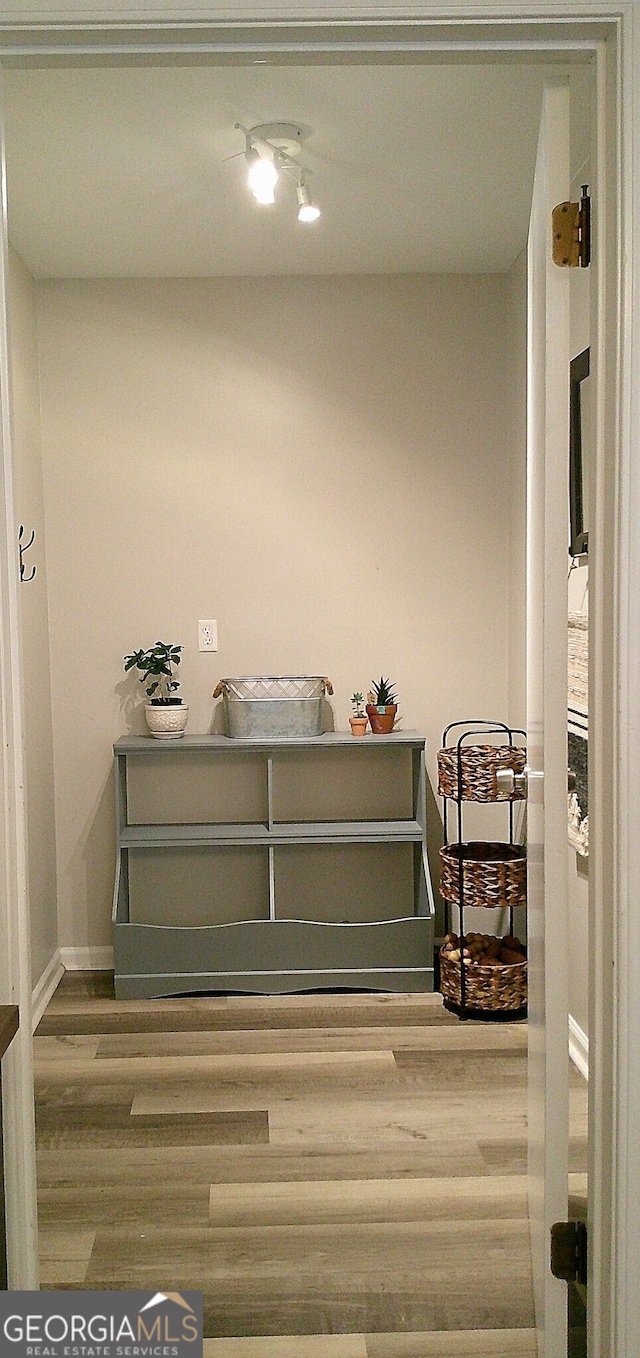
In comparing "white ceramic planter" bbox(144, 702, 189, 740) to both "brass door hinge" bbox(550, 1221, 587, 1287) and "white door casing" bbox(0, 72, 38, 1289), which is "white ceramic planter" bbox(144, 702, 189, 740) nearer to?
"white door casing" bbox(0, 72, 38, 1289)

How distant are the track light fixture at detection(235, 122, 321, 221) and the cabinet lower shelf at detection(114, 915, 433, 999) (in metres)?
2.32

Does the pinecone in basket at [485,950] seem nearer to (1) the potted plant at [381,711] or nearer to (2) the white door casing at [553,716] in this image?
(1) the potted plant at [381,711]

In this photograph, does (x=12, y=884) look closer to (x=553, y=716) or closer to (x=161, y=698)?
(x=553, y=716)

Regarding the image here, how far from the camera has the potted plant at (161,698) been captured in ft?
13.1

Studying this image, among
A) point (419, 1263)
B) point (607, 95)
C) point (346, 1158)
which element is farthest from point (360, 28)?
point (346, 1158)

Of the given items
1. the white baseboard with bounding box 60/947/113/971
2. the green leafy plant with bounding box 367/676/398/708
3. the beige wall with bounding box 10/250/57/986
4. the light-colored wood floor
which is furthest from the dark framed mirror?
the white baseboard with bounding box 60/947/113/971

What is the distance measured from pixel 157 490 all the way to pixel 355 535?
0.75 metres

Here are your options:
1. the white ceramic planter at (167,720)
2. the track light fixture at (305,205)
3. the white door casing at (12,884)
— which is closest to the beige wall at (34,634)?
the white ceramic planter at (167,720)

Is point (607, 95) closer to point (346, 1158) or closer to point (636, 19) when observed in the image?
point (636, 19)

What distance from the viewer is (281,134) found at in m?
2.81

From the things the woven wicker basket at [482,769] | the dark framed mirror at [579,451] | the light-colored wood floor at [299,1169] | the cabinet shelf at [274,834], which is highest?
the dark framed mirror at [579,451]

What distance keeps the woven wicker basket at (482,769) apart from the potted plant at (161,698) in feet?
3.36

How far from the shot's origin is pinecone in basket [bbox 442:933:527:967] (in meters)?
3.60

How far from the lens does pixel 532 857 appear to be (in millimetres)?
1914
